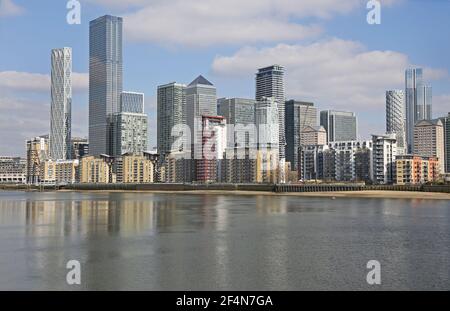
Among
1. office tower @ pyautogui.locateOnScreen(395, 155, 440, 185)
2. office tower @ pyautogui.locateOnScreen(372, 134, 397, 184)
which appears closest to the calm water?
office tower @ pyautogui.locateOnScreen(395, 155, 440, 185)

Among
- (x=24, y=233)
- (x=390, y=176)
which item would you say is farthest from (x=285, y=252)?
(x=390, y=176)

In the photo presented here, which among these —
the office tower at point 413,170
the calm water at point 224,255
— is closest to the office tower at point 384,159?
the office tower at point 413,170

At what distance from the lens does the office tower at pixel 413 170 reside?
602 ft

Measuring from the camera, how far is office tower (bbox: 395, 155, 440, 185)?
18338cm

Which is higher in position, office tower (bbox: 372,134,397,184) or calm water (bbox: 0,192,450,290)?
office tower (bbox: 372,134,397,184)

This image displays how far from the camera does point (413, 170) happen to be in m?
184

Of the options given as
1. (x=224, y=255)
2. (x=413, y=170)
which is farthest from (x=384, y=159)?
(x=224, y=255)

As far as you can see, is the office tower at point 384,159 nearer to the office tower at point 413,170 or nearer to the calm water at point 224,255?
the office tower at point 413,170

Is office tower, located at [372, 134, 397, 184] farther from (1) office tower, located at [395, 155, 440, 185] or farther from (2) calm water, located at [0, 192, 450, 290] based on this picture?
(2) calm water, located at [0, 192, 450, 290]

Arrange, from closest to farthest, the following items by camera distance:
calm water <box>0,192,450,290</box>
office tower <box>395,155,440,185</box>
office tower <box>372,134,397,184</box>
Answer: calm water <box>0,192,450,290</box>
office tower <box>395,155,440,185</box>
office tower <box>372,134,397,184</box>
